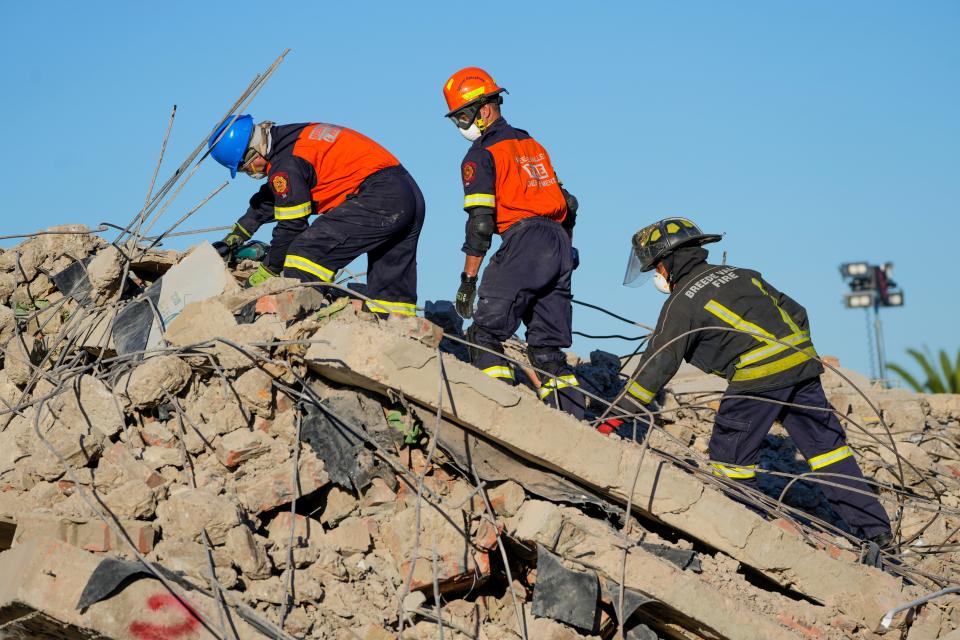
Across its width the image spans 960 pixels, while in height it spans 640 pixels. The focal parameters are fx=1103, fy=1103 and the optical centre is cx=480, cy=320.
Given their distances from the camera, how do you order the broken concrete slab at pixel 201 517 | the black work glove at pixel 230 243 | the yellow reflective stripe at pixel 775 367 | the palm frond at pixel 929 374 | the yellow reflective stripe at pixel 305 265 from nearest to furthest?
1. the broken concrete slab at pixel 201 517
2. the yellow reflective stripe at pixel 775 367
3. the yellow reflective stripe at pixel 305 265
4. the black work glove at pixel 230 243
5. the palm frond at pixel 929 374

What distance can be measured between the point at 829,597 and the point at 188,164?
4487 millimetres

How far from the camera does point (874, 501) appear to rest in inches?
239

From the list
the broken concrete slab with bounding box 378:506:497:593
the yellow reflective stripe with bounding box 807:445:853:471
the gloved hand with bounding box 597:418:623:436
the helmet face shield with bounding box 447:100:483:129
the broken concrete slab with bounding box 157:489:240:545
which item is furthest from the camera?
the helmet face shield with bounding box 447:100:483:129

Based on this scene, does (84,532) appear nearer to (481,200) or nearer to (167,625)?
(167,625)

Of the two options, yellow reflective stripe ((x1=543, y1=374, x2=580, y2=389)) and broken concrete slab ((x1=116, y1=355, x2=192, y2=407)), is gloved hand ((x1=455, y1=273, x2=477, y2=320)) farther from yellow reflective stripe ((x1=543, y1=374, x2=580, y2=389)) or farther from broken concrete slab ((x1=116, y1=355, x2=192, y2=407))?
broken concrete slab ((x1=116, y1=355, x2=192, y2=407))

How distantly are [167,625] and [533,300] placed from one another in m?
2.98

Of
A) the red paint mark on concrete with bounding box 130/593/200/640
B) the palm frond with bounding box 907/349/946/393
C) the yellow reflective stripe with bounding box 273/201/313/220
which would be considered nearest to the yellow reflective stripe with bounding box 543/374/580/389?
the yellow reflective stripe with bounding box 273/201/313/220

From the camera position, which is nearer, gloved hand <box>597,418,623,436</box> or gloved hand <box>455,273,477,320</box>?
gloved hand <box>597,418,623,436</box>

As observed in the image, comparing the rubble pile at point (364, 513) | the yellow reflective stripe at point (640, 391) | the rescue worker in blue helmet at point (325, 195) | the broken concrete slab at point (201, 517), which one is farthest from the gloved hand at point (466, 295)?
the broken concrete slab at point (201, 517)

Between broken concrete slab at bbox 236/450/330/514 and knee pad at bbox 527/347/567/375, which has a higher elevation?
knee pad at bbox 527/347/567/375

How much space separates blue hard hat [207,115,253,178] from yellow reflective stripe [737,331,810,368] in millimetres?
3278

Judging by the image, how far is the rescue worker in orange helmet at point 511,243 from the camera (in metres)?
6.46

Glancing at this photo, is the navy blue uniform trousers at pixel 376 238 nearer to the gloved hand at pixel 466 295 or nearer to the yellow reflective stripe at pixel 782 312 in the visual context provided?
the gloved hand at pixel 466 295

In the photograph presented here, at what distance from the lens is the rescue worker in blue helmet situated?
6.68 metres
